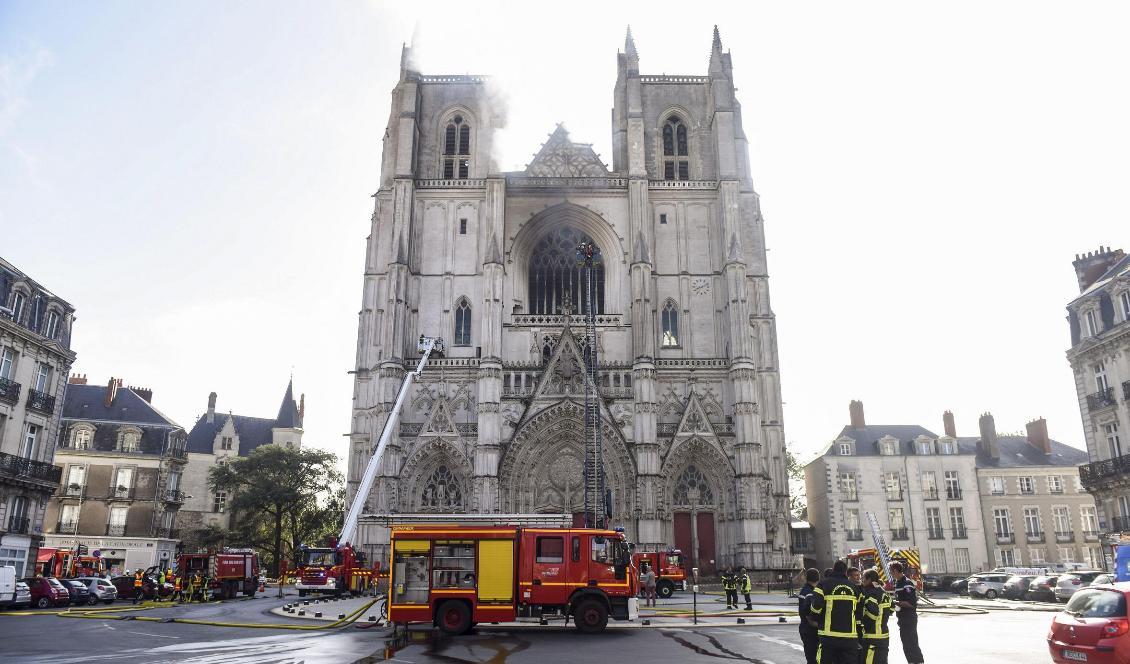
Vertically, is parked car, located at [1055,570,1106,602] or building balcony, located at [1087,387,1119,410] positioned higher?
building balcony, located at [1087,387,1119,410]

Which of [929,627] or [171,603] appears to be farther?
[171,603]

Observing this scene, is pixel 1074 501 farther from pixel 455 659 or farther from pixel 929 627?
pixel 455 659

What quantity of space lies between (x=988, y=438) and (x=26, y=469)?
159 ft

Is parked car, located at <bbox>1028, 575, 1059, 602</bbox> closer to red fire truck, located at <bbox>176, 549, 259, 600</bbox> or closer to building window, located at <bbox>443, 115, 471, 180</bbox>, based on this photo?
red fire truck, located at <bbox>176, 549, 259, 600</bbox>

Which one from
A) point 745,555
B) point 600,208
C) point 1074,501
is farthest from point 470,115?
point 1074,501

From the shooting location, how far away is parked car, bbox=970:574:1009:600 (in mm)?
31469

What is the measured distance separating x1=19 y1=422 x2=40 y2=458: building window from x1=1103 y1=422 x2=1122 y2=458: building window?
40444 mm

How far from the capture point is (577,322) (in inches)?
1479

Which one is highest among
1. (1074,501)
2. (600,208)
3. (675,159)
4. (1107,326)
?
(675,159)

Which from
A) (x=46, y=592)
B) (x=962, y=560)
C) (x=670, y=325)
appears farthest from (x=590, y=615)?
(x=962, y=560)

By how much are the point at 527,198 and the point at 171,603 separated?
2416cm

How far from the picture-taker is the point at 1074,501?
4572cm

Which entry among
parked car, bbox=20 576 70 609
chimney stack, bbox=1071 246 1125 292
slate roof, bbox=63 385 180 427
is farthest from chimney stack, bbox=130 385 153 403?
chimney stack, bbox=1071 246 1125 292

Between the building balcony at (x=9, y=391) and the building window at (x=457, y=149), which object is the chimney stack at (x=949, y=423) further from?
the building balcony at (x=9, y=391)
